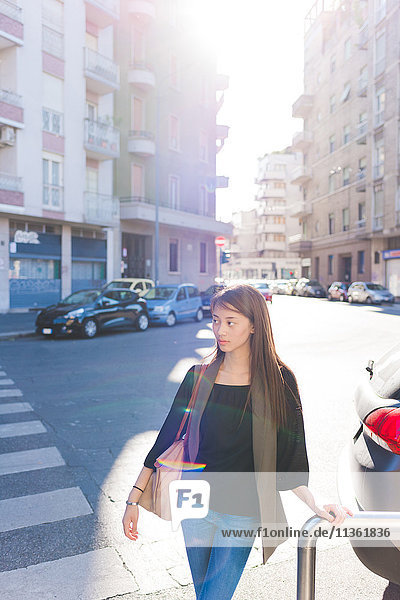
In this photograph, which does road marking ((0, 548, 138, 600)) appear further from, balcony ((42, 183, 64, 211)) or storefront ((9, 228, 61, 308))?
balcony ((42, 183, 64, 211))

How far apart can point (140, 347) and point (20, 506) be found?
934 centimetres

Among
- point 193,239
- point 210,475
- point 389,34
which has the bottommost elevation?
point 210,475

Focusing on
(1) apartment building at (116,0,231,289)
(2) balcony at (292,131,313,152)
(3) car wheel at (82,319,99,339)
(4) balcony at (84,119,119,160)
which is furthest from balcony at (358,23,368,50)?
(3) car wheel at (82,319,99,339)

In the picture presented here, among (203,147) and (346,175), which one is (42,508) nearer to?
(203,147)

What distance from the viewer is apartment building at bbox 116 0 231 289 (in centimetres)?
2933

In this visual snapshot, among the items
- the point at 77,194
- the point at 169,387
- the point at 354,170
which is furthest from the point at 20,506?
the point at 354,170

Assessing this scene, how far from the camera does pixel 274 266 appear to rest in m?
93.4

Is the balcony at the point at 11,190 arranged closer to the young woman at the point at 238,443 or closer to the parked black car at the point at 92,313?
the parked black car at the point at 92,313

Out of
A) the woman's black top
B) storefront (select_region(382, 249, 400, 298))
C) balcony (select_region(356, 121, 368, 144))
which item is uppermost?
balcony (select_region(356, 121, 368, 144))

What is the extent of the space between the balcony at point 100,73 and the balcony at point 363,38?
2288 centimetres

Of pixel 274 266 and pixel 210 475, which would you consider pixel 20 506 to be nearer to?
pixel 210 475

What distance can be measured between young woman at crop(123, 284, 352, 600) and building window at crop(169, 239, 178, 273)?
31562mm

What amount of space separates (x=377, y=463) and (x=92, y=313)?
13697 millimetres

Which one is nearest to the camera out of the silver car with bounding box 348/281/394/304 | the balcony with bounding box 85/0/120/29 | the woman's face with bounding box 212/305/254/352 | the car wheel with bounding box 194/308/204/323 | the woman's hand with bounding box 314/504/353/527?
the woman's hand with bounding box 314/504/353/527
